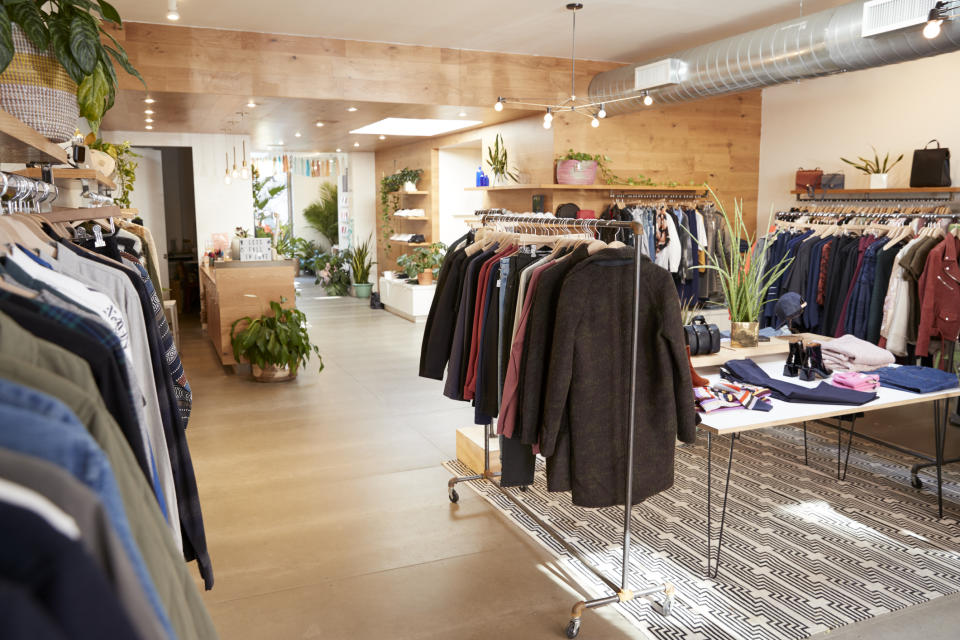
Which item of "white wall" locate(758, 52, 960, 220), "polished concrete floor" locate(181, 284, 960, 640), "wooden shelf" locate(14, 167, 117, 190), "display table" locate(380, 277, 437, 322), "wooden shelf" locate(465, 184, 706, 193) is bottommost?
"polished concrete floor" locate(181, 284, 960, 640)

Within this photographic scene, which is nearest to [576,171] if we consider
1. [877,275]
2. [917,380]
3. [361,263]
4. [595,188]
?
[595,188]

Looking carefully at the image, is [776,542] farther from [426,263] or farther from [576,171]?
[426,263]

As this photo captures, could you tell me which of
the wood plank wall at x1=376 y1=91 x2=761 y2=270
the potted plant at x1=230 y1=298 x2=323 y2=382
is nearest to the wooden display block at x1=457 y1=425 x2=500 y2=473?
the potted plant at x1=230 y1=298 x2=323 y2=382

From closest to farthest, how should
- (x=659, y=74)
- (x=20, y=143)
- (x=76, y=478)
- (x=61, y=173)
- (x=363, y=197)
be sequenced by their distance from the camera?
(x=76, y=478), (x=20, y=143), (x=61, y=173), (x=659, y=74), (x=363, y=197)

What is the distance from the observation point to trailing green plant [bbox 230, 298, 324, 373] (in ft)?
21.0

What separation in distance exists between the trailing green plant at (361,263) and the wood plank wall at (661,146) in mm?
4523

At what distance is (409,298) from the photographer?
32.9 ft

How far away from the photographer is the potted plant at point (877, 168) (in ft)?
20.8

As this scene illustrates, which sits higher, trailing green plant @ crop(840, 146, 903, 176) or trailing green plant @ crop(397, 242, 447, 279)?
trailing green plant @ crop(840, 146, 903, 176)

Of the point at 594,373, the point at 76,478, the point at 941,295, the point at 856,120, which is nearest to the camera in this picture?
the point at 76,478

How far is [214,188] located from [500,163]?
14.7 ft

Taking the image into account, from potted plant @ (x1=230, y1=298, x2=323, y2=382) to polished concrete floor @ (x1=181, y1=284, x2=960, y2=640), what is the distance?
0.54 m

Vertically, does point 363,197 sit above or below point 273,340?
above

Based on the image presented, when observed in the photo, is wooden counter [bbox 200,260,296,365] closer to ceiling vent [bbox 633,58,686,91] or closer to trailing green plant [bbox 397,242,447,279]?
trailing green plant [bbox 397,242,447,279]
